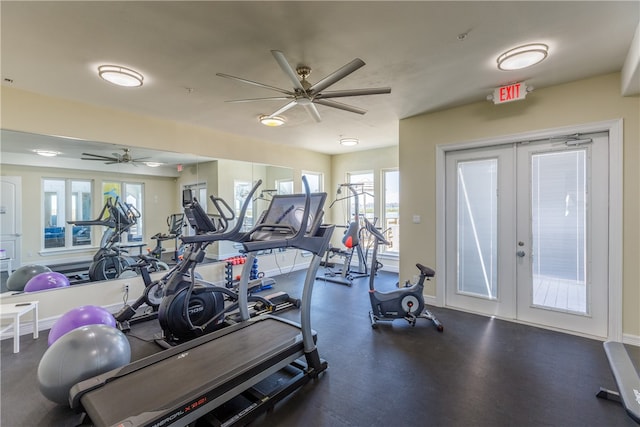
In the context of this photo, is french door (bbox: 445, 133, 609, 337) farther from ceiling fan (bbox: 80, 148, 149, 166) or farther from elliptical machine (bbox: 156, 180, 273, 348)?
ceiling fan (bbox: 80, 148, 149, 166)

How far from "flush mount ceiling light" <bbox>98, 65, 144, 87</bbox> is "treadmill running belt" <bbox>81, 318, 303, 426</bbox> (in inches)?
110

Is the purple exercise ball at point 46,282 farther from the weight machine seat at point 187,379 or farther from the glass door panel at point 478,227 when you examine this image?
the glass door panel at point 478,227

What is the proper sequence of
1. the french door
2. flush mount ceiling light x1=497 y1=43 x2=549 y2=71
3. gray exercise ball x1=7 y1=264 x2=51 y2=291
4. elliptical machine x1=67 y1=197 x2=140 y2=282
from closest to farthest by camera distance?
1. flush mount ceiling light x1=497 y1=43 x2=549 y2=71
2. the french door
3. gray exercise ball x1=7 y1=264 x2=51 y2=291
4. elliptical machine x1=67 y1=197 x2=140 y2=282

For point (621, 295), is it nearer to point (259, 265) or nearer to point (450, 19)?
point (450, 19)

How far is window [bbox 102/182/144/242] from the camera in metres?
4.19

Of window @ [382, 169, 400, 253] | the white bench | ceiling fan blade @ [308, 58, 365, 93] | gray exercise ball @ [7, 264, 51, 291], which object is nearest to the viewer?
ceiling fan blade @ [308, 58, 365, 93]

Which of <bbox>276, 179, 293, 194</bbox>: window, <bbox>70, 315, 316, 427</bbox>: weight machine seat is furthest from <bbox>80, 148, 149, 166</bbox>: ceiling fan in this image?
<bbox>70, 315, 316, 427</bbox>: weight machine seat

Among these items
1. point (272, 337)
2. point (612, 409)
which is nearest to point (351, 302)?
point (272, 337)

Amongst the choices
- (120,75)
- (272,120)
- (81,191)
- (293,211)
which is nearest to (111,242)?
(81,191)

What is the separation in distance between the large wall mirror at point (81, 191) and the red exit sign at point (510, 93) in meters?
4.50

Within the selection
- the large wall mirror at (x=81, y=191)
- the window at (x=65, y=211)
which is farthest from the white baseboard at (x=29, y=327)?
the window at (x=65, y=211)

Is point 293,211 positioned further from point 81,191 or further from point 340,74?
point 81,191

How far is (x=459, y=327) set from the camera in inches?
138

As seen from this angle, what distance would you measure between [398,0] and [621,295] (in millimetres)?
3695
